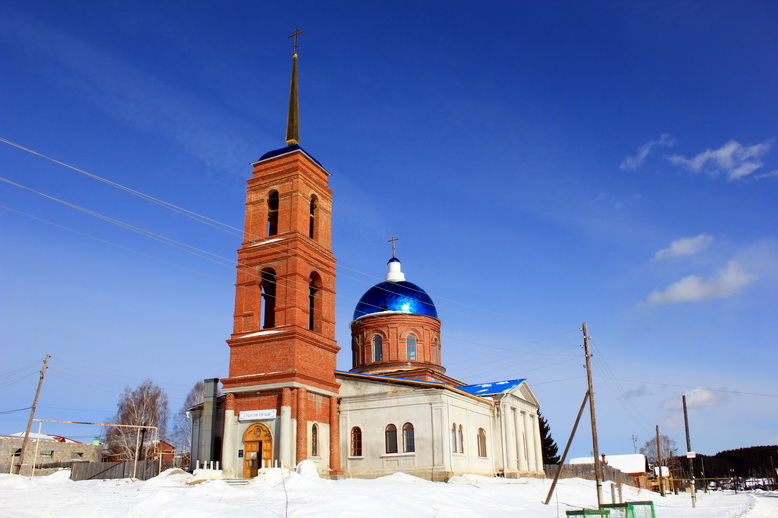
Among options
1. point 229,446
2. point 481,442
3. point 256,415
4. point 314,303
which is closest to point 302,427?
point 256,415

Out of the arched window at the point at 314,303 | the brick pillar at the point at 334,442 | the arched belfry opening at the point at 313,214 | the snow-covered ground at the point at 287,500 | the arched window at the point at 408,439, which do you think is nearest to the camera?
the snow-covered ground at the point at 287,500

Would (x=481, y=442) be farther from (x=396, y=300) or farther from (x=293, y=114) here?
(x=293, y=114)

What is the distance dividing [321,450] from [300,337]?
223 inches

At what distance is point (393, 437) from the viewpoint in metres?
33.0

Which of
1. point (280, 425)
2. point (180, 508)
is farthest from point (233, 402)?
point (180, 508)

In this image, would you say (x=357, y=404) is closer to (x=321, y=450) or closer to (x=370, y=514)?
(x=321, y=450)

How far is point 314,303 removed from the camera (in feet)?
113

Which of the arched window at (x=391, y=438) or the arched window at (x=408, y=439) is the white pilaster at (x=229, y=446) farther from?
the arched window at (x=408, y=439)

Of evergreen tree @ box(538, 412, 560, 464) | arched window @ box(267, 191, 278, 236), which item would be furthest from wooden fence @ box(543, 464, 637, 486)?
arched window @ box(267, 191, 278, 236)

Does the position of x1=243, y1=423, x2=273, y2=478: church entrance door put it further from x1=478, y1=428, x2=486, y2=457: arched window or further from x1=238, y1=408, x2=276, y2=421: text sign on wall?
x1=478, y1=428, x2=486, y2=457: arched window

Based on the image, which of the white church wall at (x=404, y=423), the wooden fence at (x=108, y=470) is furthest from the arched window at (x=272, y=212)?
the wooden fence at (x=108, y=470)

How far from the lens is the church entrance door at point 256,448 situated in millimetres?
30125

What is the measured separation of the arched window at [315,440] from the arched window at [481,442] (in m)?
10.00

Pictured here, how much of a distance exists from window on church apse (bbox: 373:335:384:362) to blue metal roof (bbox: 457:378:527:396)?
555 centimetres
